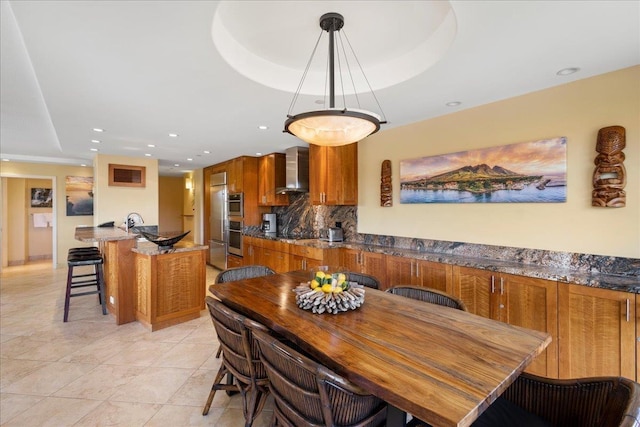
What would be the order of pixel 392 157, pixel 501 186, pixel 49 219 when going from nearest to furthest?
1. pixel 501 186
2. pixel 392 157
3. pixel 49 219

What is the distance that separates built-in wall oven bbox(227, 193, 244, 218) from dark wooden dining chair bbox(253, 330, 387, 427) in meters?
4.44

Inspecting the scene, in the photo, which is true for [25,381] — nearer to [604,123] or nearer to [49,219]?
[604,123]

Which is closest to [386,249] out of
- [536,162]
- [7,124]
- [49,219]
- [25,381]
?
[536,162]

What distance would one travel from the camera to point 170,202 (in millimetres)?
9430

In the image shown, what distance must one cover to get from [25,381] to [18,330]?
4.52ft

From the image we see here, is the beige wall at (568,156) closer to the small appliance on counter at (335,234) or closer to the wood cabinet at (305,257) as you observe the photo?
the small appliance on counter at (335,234)

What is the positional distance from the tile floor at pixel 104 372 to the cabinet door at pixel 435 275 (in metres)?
1.80

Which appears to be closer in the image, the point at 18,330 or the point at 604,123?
the point at 604,123

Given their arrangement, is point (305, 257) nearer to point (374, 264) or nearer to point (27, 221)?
point (374, 264)

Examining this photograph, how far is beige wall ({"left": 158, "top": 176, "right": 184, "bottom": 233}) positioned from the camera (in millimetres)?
9246

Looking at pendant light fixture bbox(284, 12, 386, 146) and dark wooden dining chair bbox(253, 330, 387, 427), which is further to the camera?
pendant light fixture bbox(284, 12, 386, 146)

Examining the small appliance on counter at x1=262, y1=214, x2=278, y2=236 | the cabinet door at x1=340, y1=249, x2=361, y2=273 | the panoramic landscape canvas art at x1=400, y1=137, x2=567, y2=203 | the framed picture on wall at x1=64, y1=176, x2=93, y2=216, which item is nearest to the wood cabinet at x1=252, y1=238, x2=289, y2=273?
the small appliance on counter at x1=262, y1=214, x2=278, y2=236

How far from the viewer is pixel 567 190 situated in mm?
2381

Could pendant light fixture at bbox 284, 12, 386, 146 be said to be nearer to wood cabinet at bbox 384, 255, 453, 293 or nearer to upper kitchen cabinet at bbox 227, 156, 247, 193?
wood cabinet at bbox 384, 255, 453, 293
